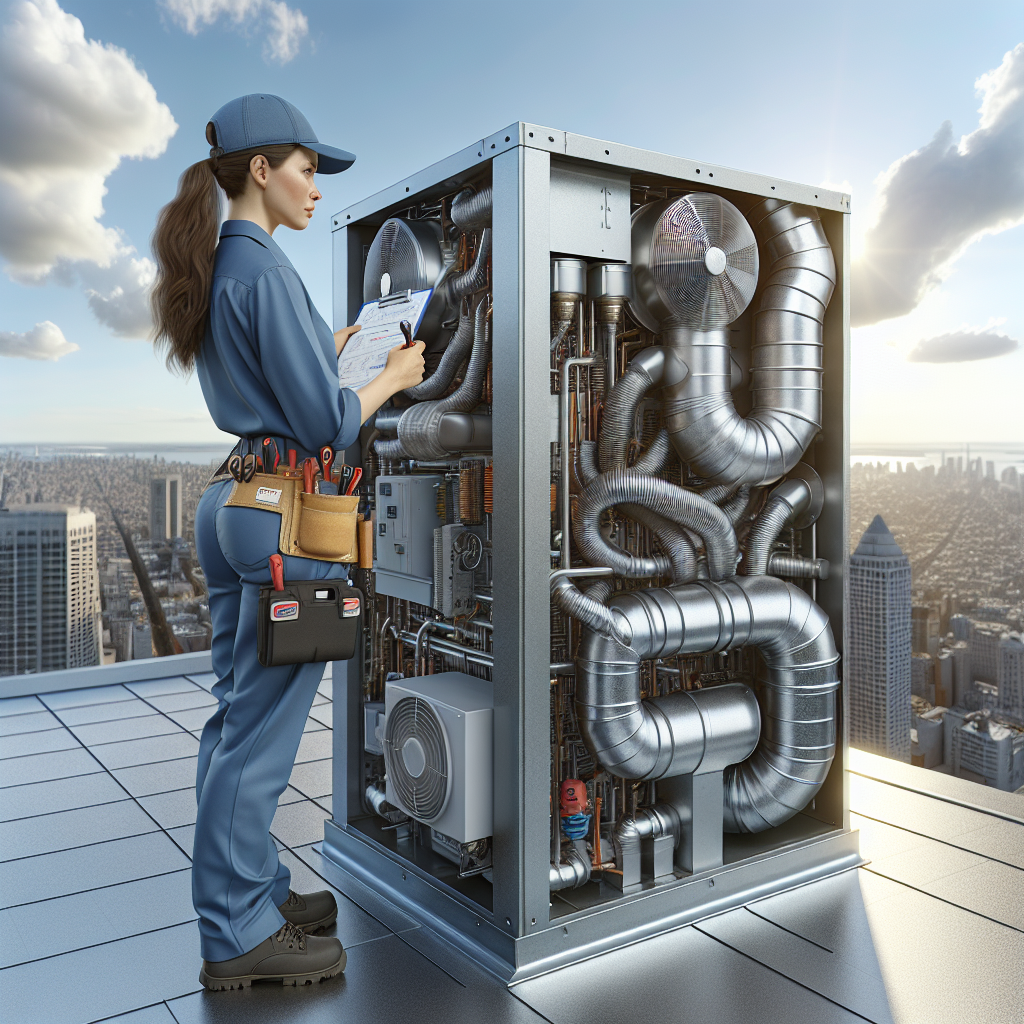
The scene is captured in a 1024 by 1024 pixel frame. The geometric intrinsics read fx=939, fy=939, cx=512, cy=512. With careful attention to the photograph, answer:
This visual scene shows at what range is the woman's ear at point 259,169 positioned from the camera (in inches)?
80.4

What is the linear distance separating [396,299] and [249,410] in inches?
27.2

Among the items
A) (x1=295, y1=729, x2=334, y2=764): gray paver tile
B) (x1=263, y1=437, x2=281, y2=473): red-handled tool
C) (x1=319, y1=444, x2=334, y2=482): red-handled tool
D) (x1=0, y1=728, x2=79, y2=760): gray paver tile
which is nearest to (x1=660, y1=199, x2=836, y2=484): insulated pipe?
(x1=319, y1=444, x2=334, y2=482): red-handled tool

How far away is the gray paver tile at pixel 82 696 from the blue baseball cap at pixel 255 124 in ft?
11.7

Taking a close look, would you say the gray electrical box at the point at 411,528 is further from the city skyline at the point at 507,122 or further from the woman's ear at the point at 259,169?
the city skyline at the point at 507,122

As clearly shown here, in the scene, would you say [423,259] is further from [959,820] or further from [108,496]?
[108,496]

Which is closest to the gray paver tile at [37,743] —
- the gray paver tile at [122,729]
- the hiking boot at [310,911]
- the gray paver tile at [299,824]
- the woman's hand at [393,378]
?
the gray paver tile at [122,729]

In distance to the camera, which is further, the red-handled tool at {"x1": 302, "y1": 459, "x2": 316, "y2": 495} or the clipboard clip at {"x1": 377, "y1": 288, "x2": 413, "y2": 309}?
the clipboard clip at {"x1": 377, "y1": 288, "x2": 413, "y2": 309}

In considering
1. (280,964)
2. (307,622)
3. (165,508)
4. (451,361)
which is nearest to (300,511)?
(307,622)

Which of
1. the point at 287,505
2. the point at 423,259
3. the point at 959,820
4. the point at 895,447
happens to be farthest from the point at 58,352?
the point at 959,820

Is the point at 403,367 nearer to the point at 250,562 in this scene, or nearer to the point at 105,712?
the point at 250,562

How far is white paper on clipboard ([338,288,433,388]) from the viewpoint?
2508 mm

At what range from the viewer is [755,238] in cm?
265

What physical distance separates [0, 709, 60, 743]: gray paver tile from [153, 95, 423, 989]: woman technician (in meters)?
2.58

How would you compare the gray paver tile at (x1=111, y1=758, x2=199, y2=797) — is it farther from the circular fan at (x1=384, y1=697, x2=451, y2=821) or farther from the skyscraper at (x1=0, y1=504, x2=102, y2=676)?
the skyscraper at (x1=0, y1=504, x2=102, y2=676)
